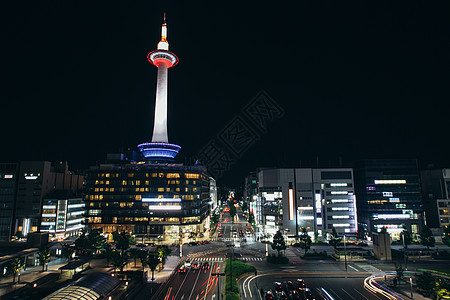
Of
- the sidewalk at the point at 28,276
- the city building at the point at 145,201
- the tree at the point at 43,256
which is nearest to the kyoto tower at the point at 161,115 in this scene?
the city building at the point at 145,201

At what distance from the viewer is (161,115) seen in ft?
432

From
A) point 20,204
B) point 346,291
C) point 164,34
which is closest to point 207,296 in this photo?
point 346,291

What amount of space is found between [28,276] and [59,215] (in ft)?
178

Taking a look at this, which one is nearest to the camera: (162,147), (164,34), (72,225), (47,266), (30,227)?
(47,266)

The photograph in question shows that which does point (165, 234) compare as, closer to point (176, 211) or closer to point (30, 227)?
point (176, 211)

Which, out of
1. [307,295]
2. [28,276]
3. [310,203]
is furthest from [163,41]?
[307,295]

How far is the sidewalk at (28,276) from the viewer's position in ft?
137

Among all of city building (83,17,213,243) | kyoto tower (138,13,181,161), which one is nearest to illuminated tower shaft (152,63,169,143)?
kyoto tower (138,13,181,161)

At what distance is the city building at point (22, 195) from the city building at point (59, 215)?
258cm

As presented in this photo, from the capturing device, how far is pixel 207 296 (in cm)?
3725

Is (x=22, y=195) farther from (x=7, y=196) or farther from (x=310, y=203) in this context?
(x=310, y=203)

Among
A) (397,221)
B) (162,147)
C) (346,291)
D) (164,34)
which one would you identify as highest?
(164,34)

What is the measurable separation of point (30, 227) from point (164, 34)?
109154mm

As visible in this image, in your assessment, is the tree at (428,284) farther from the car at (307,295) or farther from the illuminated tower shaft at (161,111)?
the illuminated tower shaft at (161,111)
